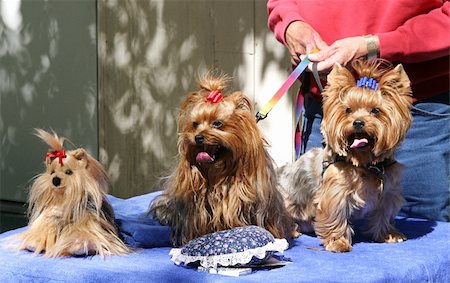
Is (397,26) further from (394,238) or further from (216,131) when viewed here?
(216,131)

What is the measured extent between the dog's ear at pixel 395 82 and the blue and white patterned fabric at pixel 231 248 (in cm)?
70

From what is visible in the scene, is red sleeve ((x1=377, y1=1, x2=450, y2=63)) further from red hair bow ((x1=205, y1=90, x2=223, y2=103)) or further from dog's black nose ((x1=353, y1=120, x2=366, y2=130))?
red hair bow ((x1=205, y1=90, x2=223, y2=103))

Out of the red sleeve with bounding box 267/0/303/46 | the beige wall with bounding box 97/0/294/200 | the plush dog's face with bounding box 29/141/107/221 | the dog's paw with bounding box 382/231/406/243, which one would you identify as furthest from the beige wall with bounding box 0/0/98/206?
the dog's paw with bounding box 382/231/406/243

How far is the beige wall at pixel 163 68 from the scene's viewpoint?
570cm

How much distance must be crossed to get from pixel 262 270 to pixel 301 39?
114 cm

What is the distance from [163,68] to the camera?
21.1 feet

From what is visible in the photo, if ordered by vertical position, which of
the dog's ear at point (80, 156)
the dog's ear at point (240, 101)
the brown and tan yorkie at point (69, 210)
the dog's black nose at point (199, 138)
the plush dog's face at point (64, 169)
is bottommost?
the brown and tan yorkie at point (69, 210)

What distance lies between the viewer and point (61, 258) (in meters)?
2.47

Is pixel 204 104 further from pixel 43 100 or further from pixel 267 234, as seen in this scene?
pixel 43 100

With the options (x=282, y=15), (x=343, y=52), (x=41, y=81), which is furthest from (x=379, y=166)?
(x=41, y=81)

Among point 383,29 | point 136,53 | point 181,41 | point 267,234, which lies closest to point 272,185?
point 267,234

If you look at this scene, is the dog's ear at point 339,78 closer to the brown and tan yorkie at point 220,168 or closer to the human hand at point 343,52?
the human hand at point 343,52

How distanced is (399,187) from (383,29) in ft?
2.34

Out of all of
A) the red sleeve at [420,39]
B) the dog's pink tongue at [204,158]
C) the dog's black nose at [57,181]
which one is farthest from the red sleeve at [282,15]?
the dog's black nose at [57,181]
